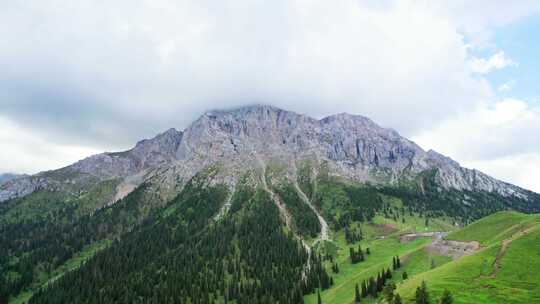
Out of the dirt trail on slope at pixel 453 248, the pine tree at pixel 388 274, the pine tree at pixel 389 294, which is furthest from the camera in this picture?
the dirt trail on slope at pixel 453 248

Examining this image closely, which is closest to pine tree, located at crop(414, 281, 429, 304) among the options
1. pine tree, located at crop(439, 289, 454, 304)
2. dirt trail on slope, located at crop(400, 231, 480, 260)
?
pine tree, located at crop(439, 289, 454, 304)

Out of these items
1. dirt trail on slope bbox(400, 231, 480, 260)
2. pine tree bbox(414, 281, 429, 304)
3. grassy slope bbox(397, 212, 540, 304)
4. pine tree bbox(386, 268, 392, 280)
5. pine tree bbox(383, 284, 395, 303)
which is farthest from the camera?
dirt trail on slope bbox(400, 231, 480, 260)

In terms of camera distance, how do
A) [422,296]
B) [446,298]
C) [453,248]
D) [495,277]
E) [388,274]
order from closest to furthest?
[446,298], [422,296], [495,277], [388,274], [453,248]

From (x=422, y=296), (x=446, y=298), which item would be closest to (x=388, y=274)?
(x=422, y=296)

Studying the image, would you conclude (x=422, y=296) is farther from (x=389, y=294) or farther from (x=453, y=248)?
(x=453, y=248)

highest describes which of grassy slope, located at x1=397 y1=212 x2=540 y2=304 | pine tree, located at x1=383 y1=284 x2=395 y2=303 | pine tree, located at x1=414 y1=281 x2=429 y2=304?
grassy slope, located at x1=397 y1=212 x2=540 y2=304

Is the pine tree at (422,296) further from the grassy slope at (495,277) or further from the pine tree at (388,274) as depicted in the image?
the pine tree at (388,274)

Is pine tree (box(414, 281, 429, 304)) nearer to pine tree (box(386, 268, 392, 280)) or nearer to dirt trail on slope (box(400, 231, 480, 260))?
pine tree (box(386, 268, 392, 280))

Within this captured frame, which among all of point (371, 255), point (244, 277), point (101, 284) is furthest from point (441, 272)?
point (101, 284)

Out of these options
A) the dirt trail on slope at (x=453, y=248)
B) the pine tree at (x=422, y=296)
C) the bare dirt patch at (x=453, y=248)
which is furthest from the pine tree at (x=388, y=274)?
the pine tree at (x=422, y=296)

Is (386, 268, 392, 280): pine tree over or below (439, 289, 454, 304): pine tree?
below

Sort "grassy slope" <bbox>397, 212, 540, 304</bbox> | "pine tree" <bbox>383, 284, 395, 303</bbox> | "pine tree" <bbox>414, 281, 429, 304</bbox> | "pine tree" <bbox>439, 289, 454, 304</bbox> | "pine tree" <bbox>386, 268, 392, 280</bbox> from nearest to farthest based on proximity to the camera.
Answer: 1. "pine tree" <bbox>439, 289, 454, 304</bbox>
2. "pine tree" <bbox>414, 281, 429, 304</bbox>
3. "grassy slope" <bbox>397, 212, 540, 304</bbox>
4. "pine tree" <bbox>383, 284, 395, 303</bbox>
5. "pine tree" <bbox>386, 268, 392, 280</bbox>
